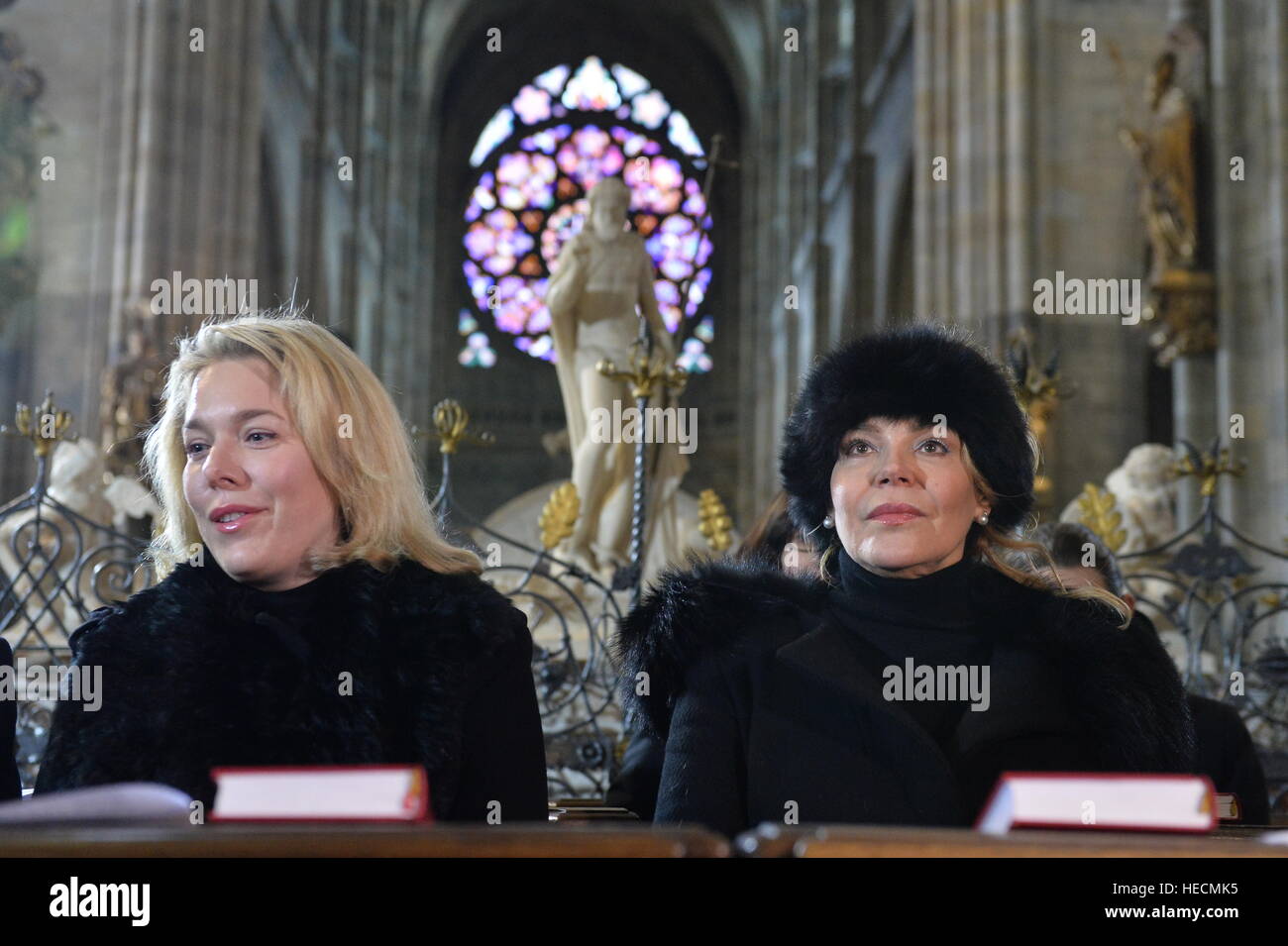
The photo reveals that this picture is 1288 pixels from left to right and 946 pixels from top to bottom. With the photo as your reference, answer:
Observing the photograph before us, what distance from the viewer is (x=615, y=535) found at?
9508mm

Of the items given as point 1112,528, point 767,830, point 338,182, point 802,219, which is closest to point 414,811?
point 767,830

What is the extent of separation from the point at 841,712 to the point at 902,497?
0.38 meters

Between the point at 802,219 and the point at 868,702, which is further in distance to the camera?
the point at 802,219

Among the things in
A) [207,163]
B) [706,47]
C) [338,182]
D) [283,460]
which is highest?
[706,47]

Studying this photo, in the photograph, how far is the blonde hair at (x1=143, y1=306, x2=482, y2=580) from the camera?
2.46 meters

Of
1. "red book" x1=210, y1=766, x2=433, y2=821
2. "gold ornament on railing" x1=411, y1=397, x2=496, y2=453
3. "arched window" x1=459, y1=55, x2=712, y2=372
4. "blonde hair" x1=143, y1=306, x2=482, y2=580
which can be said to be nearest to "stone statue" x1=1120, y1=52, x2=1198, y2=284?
"gold ornament on railing" x1=411, y1=397, x2=496, y2=453

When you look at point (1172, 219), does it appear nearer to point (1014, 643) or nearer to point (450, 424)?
point (450, 424)

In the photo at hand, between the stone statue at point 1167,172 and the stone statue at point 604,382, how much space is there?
10.9 feet

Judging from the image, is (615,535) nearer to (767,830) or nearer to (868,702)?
(868,702)

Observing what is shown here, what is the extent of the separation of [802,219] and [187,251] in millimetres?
12057

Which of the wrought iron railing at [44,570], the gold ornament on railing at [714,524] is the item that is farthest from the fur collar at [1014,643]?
the gold ornament on railing at [714,524]

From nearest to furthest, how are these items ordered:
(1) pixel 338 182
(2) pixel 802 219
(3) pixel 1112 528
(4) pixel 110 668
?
(4) pixel 110 668 < (3) pixel 1112 528 < (1) pixel 338 182 < (2) pixel 802 219

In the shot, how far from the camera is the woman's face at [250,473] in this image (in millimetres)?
2422

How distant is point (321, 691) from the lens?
7.79 feet
